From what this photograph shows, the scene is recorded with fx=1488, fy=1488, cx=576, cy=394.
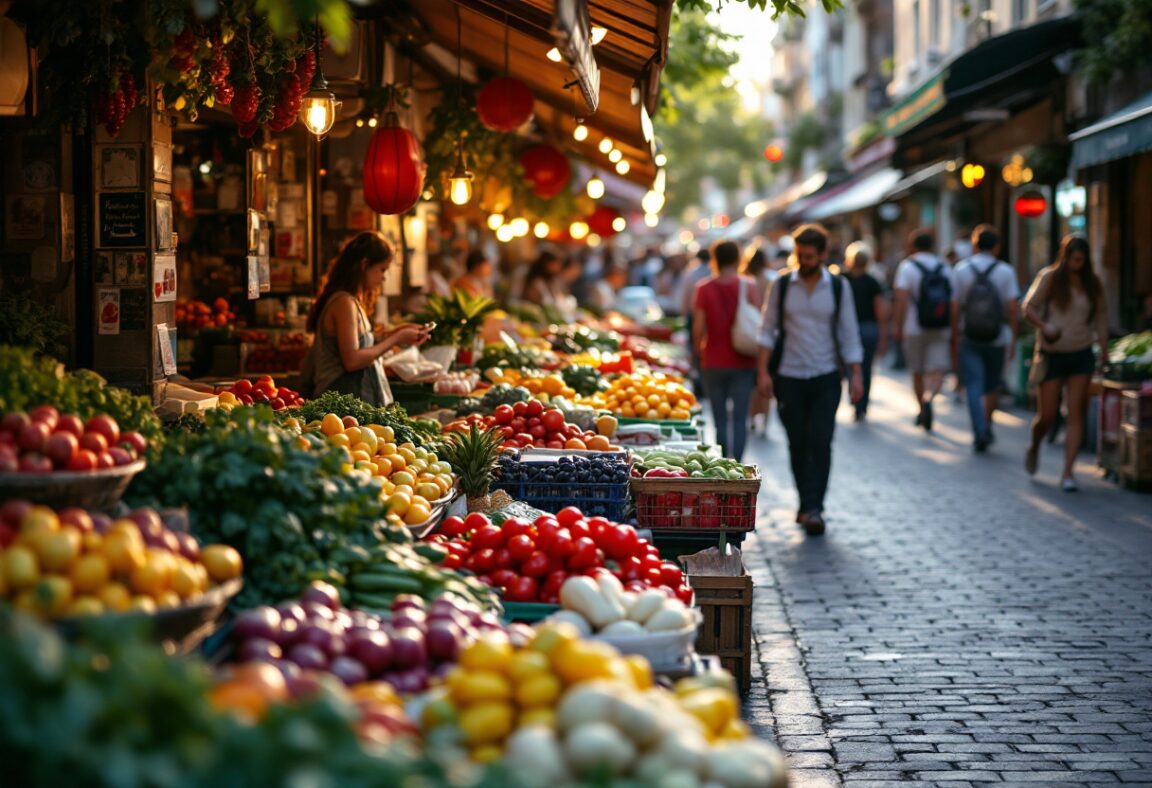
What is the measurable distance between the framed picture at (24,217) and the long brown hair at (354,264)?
2.02m

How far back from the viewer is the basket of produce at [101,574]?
3.42m

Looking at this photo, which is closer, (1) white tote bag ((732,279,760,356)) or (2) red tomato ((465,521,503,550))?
(2) red tomato ((465,521,503,550))

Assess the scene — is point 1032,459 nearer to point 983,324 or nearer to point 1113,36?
point 983,324

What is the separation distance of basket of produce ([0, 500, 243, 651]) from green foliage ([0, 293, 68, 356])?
142 inches

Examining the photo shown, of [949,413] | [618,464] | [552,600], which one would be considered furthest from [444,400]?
[949,413]

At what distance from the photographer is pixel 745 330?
12539 mm

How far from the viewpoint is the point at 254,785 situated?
252 centimetres

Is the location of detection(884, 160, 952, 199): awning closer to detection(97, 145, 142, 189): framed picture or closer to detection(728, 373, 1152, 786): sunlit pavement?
detection(728, 373, 1152, 786): sunlit pavement

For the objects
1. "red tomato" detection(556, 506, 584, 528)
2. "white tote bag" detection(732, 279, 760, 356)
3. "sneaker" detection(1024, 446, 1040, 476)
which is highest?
"white tote bag" detection(732, 279, 760, 356)

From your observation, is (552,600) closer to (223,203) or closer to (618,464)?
(618,464)

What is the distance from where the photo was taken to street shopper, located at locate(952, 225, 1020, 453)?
15766 mm

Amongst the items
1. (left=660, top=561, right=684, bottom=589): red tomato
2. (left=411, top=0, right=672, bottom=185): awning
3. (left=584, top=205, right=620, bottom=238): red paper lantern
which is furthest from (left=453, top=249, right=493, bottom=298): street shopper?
(left=660, top=561, right=684, bottom=589): red tomato

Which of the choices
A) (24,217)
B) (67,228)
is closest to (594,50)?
(67,228)

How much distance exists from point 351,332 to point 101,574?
5.58m
